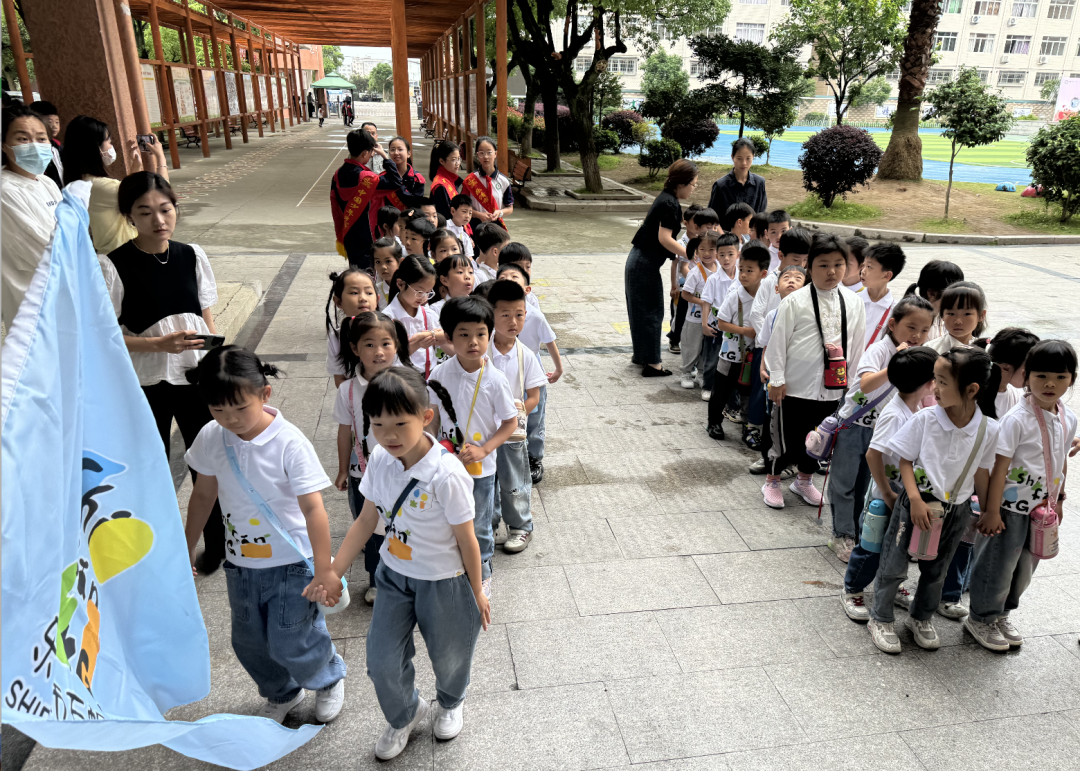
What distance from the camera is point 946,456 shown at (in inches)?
104

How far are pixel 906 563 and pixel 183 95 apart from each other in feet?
66.7

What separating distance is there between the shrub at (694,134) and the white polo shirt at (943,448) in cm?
1589

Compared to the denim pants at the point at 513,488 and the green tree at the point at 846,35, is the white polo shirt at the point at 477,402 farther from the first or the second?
the green tree at the point at 846,35

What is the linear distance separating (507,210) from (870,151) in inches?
343

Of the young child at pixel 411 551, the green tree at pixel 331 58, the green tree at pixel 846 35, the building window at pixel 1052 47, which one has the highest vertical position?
the green tree at pixel 331 58

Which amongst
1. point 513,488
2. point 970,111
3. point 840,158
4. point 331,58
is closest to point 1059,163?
point 970,111

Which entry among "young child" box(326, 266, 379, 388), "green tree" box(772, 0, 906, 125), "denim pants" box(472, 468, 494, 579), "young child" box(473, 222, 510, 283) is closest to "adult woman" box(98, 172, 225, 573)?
"young child" box(326, 266, 379, 388)

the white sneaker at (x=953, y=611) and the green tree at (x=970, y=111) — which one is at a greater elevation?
the green tree at (x=970, y=111)

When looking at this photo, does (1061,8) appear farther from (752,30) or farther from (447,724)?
A: (447,724)

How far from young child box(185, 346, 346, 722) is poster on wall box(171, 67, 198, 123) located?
1829cm

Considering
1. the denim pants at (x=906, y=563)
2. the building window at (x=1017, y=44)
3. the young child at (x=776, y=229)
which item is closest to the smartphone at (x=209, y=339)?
the denim pants at (x=906, y=563)

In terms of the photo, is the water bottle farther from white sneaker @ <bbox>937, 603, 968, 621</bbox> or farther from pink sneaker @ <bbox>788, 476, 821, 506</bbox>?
pink sneaker @ <bbox>788, 476, 821, 506</bbox>

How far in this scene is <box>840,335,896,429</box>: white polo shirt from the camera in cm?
324

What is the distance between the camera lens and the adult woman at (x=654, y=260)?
211 inches
